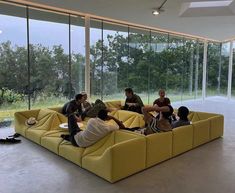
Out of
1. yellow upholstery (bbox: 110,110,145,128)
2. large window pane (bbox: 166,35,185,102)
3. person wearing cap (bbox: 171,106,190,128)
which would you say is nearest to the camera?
person wearing cap (bbox: 171,106,190,128)

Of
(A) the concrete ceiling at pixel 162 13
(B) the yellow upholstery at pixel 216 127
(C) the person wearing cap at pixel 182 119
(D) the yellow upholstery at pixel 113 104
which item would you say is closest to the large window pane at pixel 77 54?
(A) the concrete ceiling at pixel 162 13

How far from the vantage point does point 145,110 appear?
479cm

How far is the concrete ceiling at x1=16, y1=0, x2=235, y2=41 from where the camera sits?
6.26m

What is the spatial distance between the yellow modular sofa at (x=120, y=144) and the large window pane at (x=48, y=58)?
1.49 metres

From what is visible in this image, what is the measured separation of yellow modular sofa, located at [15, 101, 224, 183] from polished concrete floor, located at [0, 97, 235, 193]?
0.12m

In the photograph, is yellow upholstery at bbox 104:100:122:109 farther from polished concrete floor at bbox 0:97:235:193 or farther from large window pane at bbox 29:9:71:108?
polished concrete floor at bbox 0:97:235:193

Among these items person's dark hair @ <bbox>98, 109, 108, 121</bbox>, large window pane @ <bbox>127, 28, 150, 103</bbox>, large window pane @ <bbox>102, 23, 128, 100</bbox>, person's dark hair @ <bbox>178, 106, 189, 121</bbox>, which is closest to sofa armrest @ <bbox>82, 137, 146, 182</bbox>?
person's dark hair @ <bbox>98, 109, 108, 121</bbox>

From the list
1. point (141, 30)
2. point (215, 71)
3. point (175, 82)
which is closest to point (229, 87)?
point (215, 71)

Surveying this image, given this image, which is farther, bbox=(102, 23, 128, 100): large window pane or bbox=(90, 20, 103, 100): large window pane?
bbox=(102, 23, 128, 100): large window pane

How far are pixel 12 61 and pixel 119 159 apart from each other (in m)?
4.82

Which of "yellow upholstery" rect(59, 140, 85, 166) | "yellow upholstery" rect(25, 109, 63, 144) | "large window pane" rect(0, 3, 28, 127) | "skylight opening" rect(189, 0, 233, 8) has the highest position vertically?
"skylight opening" rect(189, 0, 233, 8)

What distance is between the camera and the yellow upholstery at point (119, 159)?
11.5 feet

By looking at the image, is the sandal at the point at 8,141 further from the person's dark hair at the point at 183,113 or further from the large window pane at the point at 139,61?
the large window pane at the point at 139,61

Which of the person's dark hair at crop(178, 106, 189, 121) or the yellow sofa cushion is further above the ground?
the person's dark hair at crop(178, 106, 189, 121)
